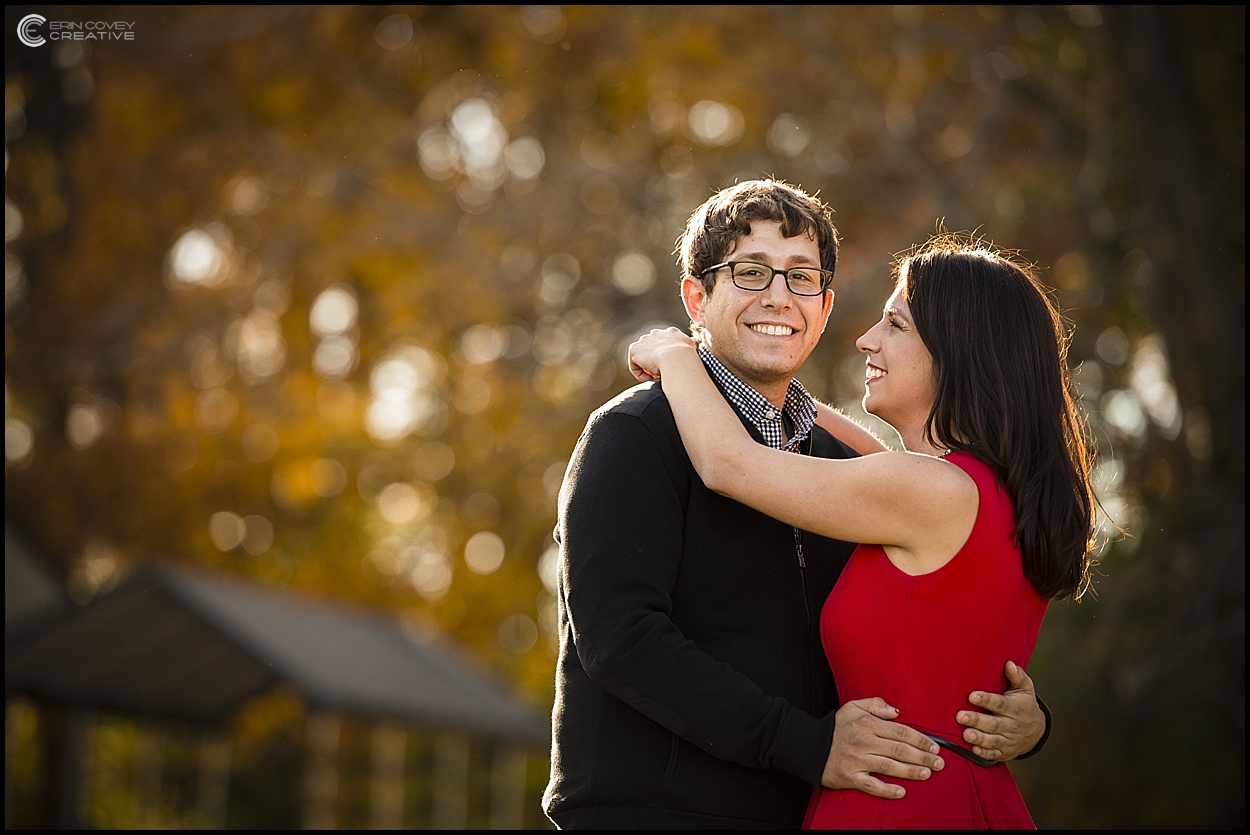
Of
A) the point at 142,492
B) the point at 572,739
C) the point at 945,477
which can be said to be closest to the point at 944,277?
the point at 945,477

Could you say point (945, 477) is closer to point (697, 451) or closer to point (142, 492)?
point (697, 451)

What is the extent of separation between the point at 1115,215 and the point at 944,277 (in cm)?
866

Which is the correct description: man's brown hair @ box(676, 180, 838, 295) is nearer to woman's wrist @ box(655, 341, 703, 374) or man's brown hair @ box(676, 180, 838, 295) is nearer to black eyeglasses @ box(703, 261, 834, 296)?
black eyeglasses @ box(703, 261, 834, 296)

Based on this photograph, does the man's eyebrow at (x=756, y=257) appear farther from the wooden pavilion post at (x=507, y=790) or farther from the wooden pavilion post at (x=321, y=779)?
the wooden pavilion post at (x=321, y=779)

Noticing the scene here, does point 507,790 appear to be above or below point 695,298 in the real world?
below

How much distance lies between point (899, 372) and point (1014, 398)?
29 centimetres

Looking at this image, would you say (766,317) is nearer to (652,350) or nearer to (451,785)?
(652,350)

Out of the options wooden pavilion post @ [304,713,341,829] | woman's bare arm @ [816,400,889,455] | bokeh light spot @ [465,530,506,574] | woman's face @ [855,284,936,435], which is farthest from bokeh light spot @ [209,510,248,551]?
woman's face @ [855,284,936,435]

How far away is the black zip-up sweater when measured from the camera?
2.65 meters

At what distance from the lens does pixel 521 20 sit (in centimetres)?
1356

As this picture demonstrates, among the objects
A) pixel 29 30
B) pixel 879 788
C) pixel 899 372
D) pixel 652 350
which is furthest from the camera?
pixel 29 30

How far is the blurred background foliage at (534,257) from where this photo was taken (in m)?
10.5

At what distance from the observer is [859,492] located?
269 centimetres

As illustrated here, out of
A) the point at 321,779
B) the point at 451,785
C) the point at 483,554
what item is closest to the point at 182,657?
the point at 321,779
